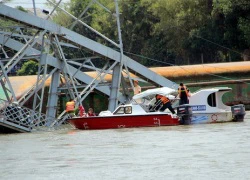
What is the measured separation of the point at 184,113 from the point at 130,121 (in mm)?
2077

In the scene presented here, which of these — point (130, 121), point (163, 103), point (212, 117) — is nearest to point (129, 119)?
point (130, 121)

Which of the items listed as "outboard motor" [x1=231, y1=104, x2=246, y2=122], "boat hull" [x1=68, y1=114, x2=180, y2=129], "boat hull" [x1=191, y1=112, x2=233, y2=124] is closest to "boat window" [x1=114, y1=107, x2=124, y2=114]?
"boat hull" [x1=68, y1=114, x2=180, y2=129]

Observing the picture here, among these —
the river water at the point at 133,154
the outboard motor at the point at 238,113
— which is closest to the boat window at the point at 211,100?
the outboard motor at the point at 238,113

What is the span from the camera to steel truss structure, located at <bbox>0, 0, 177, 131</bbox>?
4122 centimetres

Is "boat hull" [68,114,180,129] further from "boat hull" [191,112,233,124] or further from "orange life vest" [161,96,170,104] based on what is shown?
"orange life vest" [161,96,170,104]

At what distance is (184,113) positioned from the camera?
1570 inches

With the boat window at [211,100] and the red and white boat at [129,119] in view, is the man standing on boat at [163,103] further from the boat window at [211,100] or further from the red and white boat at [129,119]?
the boat window at [211,100]

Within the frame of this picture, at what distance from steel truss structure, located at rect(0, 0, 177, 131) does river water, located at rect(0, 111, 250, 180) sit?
135 inches

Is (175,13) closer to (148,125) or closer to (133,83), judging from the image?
(133,83)

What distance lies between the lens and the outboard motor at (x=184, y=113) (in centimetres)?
3988

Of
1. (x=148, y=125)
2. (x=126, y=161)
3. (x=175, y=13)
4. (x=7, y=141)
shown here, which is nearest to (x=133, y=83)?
(x=148, y=125)

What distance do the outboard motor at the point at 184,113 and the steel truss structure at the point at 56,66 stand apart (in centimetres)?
488

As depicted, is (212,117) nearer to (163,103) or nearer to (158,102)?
(163,103)

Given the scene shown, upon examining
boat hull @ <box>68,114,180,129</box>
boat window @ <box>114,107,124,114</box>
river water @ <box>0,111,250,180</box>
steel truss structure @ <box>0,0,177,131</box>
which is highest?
steel truss structure @ <box>0,0,177,131</box>
